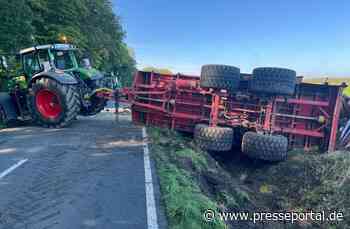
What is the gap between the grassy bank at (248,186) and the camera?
3926 mm

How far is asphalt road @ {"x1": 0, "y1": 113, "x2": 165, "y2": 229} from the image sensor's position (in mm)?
3459

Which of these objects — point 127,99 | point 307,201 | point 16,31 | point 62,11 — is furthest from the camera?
point 62,11

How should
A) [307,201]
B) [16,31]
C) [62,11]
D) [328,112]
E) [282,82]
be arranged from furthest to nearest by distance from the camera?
[62,11] → [16,31] → [328,112] → [282,82] → [307,201]

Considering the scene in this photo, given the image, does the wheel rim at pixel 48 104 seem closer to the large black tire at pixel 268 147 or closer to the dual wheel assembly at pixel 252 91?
the dual wheel assembly at pixel 252 91

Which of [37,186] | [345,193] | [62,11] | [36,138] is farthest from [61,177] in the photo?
[62,11]

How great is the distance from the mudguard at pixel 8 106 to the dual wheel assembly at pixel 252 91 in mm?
6414

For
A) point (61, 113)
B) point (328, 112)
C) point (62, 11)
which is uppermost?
point (62, 11)

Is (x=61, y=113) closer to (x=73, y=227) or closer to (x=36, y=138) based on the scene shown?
(x=36, y=138)

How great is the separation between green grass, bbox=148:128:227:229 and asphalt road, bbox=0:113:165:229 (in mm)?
218

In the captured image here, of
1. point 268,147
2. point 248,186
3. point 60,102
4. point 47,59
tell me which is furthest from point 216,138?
point 47,59

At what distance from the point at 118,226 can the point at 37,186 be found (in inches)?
74.4

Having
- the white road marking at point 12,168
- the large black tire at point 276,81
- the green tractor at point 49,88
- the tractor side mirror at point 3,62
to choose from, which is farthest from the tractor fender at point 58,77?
the large black tire at point 276,81

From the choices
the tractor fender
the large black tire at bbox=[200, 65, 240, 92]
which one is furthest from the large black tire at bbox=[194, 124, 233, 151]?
the tractor fender

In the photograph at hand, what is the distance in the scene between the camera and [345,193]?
15.9 ft
